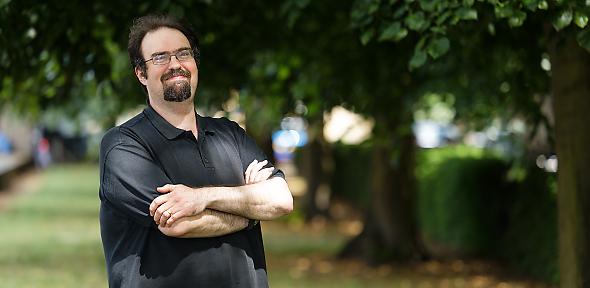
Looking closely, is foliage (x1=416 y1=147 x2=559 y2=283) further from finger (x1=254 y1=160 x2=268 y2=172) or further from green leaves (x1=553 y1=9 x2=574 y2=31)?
finger (x1=254 y1=160 x2=268 y2=172)

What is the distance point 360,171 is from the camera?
80.5 feet

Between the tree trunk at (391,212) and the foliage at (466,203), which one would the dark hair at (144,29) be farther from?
the foliage at (466,203)

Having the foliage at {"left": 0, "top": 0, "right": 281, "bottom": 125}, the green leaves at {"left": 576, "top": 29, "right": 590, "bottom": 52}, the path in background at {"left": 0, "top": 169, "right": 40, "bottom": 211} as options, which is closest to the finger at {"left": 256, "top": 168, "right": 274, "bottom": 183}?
the foliage at {"left": 0, "top": 0, "right": 281, "bottom": 125}

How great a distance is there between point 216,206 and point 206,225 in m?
0.08

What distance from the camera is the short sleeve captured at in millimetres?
3936

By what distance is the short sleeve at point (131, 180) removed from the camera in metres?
3.94

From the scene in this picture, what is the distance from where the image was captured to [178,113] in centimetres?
412

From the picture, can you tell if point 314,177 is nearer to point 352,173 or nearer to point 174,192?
point 352,173

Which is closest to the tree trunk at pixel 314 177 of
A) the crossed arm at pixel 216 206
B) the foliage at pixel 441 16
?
the foliage at pixel 441 16

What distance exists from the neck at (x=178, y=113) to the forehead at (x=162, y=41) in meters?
0.21

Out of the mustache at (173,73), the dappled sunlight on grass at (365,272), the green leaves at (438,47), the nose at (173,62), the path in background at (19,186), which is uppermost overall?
the path in background at (19,186)

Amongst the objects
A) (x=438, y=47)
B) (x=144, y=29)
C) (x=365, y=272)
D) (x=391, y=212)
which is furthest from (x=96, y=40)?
(x=391, y=212)

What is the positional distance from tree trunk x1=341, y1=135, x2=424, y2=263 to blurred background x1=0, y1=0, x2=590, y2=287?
21 mm

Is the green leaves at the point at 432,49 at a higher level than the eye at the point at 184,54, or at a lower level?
higher
